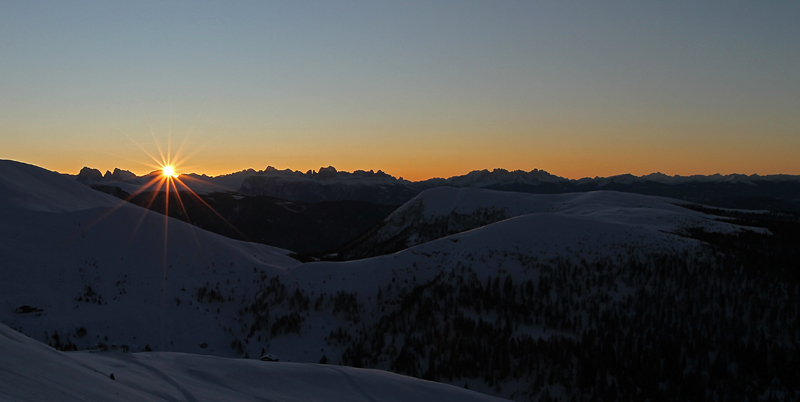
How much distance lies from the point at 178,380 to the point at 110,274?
18883 mm

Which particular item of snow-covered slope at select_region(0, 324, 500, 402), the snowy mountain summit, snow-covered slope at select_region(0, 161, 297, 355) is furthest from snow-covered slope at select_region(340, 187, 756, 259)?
snow-covered slope at select_region(0, 324, 500, 402)

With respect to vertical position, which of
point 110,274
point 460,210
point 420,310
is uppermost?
point 460,210

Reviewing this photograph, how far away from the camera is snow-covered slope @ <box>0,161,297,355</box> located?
1905cm

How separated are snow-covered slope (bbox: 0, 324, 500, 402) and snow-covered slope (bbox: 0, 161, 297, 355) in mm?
9883

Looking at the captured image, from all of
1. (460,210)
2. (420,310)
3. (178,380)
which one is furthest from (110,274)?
(460,210)

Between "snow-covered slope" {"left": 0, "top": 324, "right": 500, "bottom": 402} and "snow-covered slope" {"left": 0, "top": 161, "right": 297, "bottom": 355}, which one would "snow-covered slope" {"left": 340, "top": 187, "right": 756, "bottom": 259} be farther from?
"snow-covered slope" {"left": 0, "top": 324, "right": 500, "bottom": 402}

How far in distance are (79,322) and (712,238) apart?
4051 cm

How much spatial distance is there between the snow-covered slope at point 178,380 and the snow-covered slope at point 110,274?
32.4 ft

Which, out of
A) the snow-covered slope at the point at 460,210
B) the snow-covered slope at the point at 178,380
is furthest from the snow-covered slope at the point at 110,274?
the snow-covered slope at the point at 460,210

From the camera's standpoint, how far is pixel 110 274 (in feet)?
78.8

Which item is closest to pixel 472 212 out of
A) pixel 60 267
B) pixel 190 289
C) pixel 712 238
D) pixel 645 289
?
pixel 712 238

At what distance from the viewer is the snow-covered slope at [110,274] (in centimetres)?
1905

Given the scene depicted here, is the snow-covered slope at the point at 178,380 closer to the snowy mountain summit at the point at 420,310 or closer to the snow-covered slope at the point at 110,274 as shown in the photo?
the snowy mountain summit at the point at 420,310

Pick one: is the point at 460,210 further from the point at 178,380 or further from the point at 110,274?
the point at 178,380
